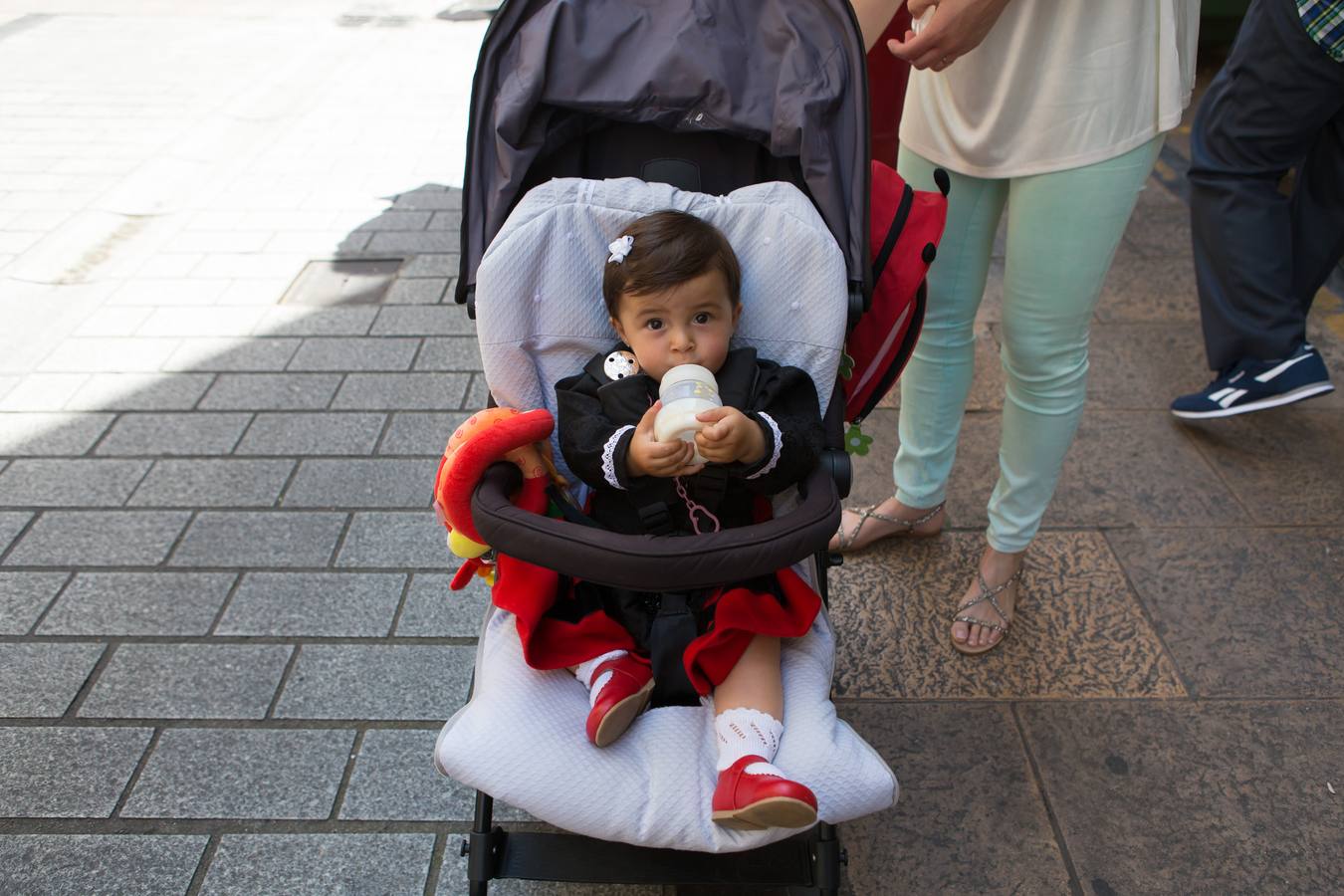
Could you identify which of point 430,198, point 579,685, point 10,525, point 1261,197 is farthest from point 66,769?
point 1261,197

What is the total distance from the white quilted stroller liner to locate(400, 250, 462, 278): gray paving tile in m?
2.39

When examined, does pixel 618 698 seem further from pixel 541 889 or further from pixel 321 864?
pixel 321 864

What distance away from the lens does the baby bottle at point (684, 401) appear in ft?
5.30

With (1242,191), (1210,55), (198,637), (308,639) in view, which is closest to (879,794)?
(308,639)

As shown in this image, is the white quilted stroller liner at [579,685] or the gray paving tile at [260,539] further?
the gray paving tile at [260,539]

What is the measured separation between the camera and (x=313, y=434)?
3.27 metres

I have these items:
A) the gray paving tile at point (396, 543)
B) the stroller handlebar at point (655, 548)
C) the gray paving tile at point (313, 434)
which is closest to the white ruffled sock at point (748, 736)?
the stroller handlebar at point (655, 548)

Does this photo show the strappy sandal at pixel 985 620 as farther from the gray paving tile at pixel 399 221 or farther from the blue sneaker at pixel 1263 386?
the gray paving tile at pixel 399 221

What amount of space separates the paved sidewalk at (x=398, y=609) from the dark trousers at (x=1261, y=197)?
0.34 metres

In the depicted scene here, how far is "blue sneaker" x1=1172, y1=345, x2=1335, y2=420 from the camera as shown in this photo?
3.13 m

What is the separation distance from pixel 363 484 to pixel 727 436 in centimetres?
177

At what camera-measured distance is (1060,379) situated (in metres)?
2.28

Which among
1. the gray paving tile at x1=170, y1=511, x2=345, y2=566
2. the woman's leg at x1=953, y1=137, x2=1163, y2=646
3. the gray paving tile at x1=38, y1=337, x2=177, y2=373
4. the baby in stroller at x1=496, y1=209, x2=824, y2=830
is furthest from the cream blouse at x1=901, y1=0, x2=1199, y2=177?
the gray paving tile at x1=38, y1=337, x2=177, y2=373

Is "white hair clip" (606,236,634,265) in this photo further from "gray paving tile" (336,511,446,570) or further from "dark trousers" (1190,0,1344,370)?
"dark trousers" (1190,0,1344,370)
